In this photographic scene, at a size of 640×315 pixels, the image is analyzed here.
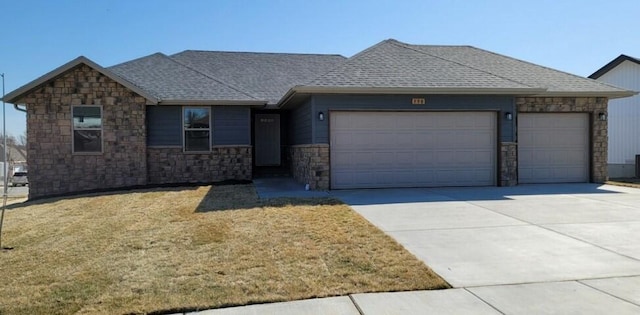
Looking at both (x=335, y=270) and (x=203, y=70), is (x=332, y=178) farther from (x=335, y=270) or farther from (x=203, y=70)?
(x=203, y=70)

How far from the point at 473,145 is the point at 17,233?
11273 mm

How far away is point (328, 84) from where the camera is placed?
1170 centimetres

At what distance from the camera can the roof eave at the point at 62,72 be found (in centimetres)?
1345

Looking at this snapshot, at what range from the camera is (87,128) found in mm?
14172

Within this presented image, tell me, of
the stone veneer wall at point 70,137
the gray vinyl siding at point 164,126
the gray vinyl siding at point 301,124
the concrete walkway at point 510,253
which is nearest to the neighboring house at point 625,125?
the concrete walkway at point 510,253

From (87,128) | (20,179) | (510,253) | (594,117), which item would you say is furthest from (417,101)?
(20,179)

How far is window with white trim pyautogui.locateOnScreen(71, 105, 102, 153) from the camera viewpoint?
14.1 meters

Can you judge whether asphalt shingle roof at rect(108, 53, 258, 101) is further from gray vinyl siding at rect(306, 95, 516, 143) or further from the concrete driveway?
the concrete driveway

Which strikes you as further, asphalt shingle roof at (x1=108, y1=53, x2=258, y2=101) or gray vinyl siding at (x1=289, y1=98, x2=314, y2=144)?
asphalt shingle roof at (x1=108, y1=53, x2=258, y2=101)

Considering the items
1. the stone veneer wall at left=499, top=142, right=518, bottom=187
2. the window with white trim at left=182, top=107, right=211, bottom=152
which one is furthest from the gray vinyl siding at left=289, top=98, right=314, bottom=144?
the stone veneer wall at left=499, top=142, right=518, bottom=187

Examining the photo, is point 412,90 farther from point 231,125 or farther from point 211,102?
point 211,102

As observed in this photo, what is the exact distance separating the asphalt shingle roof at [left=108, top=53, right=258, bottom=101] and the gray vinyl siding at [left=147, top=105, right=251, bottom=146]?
0.46 metres

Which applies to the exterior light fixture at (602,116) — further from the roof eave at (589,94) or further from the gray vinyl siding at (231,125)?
the gray vinyl siding at (231,125)

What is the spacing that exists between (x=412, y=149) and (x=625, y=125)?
14.3 metres
